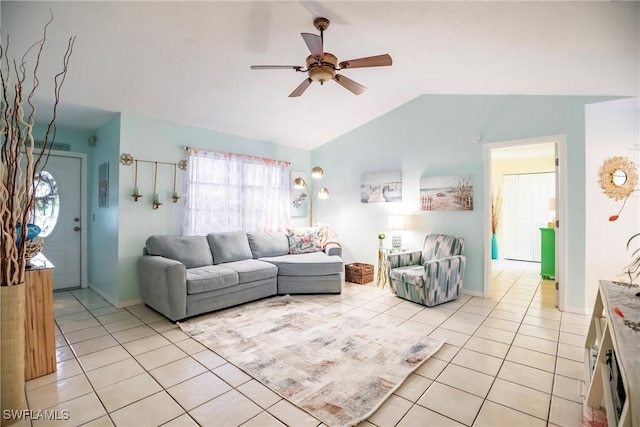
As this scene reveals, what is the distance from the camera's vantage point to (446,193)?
14.2 feet

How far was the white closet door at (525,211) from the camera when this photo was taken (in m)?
6.66

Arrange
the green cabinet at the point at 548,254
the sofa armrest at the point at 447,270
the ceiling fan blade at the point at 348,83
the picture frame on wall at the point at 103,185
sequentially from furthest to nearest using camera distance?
the green cabinet at the point at 548,254, the picture frame on wall at the point at 103,185, the sofa armrest at the point at 447,270, the ceiling fan blade at the point at 348,83

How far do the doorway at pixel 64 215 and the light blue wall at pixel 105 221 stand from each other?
120 millimetres

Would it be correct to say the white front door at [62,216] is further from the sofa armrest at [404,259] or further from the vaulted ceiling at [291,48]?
the sofa armrest at [404,259]

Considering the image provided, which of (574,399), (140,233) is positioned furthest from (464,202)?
(140,233)

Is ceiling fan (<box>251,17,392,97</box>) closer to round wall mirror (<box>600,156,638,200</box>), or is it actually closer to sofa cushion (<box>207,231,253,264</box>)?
sofa cushion (<box>207,231,253,264</box>)

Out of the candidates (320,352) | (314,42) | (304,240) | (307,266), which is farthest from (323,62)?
(304,240)

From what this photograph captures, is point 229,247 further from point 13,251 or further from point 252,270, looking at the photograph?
point 13,251

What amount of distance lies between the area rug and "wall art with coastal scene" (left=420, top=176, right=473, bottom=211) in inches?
80.9

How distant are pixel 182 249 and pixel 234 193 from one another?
129cm

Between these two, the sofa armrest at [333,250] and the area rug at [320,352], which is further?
the sofa armrest at [333,250]

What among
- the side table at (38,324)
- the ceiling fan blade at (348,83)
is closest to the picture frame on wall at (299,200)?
the ceiling fan blade at (348,83)

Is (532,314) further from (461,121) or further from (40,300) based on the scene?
(40,300)

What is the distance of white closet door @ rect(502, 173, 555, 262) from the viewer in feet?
21.8
